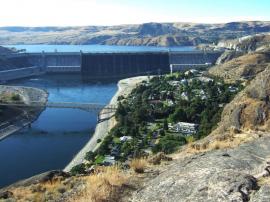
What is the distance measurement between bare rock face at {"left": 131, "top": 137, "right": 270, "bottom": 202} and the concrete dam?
6348cm

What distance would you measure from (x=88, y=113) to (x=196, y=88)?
9.99 metres

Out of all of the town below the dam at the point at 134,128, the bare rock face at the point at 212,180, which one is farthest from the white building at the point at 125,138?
the bare rock face at the point at 212,180

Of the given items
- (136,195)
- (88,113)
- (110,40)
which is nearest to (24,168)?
(88,113)

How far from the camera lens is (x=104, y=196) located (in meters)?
4.66

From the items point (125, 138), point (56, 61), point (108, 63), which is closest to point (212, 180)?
point (125, 138)

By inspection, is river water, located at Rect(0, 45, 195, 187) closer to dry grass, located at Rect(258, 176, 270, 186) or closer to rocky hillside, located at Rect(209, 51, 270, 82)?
rocky hillside, located at Rect(209, 51, 270, 82)

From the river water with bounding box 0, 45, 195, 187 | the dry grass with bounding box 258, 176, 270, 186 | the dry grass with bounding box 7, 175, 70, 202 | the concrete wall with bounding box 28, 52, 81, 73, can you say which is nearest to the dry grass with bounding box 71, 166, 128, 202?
the dry grass with bounding box 7, 175, 70, 202

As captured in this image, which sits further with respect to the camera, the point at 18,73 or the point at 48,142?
the point at 18,73

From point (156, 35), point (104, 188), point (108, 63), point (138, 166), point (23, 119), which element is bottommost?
point (23, 119)

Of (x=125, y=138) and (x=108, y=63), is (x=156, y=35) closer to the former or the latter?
(x=108, y=63)

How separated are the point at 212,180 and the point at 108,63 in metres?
70.1

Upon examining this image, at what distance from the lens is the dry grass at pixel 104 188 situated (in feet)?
A: 15.2

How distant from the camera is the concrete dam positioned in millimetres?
72500

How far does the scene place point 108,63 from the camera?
2916 inches
